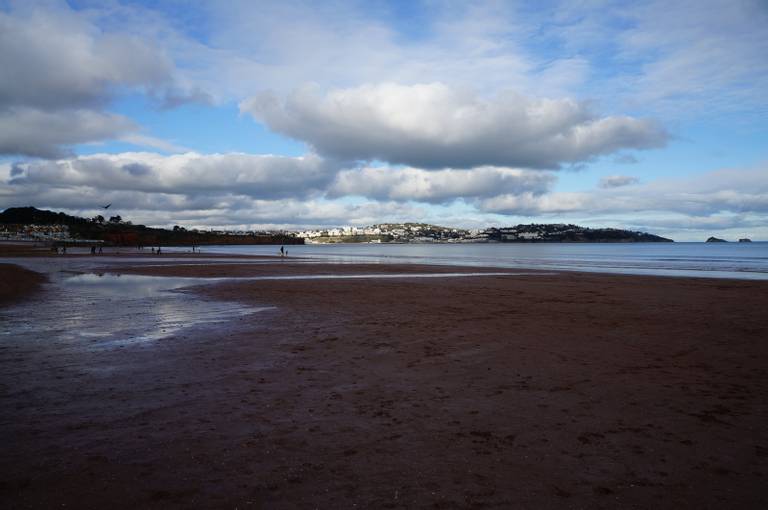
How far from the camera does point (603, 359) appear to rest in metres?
10.6

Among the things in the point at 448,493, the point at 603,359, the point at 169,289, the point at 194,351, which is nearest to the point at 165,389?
the point at 194,351

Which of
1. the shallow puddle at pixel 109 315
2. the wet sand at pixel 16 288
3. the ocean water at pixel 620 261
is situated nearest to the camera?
the shallow puddle at pixel 109 315

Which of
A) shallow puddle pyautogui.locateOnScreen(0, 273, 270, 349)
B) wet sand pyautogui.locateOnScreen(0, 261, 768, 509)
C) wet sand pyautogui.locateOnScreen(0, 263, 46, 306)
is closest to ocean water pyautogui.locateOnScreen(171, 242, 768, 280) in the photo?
wet sand pyautogui.locateOnScreen(0, 261, 768, 509)

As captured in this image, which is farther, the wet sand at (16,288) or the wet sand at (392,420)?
the wet sand at (16,288)

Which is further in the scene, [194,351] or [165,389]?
[194,351]

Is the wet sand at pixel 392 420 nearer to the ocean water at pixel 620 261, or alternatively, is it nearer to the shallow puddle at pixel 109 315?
the shallow puddle at pixel 109 315

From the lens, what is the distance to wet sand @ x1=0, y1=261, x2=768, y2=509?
4.91m

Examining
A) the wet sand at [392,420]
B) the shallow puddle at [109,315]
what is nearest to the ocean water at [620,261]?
the wet sand at [392,420]

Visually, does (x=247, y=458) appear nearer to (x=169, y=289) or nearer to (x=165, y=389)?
(x=165, y=389)

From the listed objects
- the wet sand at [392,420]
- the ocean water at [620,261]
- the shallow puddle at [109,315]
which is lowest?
the shallow puddle at [109,315]

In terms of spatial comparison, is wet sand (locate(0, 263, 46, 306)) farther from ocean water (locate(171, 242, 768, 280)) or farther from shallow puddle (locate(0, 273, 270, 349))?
ocean water (locate(171, 242, 768, 280))

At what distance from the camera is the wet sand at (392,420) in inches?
193

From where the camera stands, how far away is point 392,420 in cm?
686

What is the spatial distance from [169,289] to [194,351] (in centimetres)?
1630
